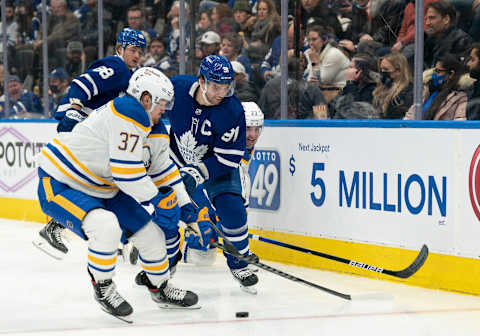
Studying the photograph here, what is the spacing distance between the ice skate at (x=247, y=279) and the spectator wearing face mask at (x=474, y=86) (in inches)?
55.0

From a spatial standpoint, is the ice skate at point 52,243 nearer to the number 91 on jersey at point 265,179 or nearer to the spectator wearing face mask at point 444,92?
the number 91 on jersey at point 265,179

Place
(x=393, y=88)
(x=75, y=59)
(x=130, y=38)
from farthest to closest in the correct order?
(x=75, y=59)
(x=130, y=38)
(x=393, y=88)

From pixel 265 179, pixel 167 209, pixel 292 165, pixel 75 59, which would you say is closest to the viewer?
pixel 167 209

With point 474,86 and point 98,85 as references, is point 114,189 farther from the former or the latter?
point 474,86

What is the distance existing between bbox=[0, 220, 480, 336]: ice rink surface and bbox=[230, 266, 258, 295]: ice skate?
0.15 feet

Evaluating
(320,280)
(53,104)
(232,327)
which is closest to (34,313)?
(232,327)

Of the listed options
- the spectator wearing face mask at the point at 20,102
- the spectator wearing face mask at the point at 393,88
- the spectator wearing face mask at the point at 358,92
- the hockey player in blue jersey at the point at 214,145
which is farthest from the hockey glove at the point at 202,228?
the spectator wearing face mask at the point at 20,102

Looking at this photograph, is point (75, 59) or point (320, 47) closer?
point (320, 47)

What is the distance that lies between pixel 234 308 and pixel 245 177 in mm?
1099

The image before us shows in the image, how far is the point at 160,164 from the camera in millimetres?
3631

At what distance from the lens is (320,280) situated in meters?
4.39

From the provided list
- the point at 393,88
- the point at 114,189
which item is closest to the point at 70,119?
the point at 114,189

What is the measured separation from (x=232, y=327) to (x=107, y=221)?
677mm

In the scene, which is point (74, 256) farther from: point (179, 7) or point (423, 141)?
point (423, 141)
